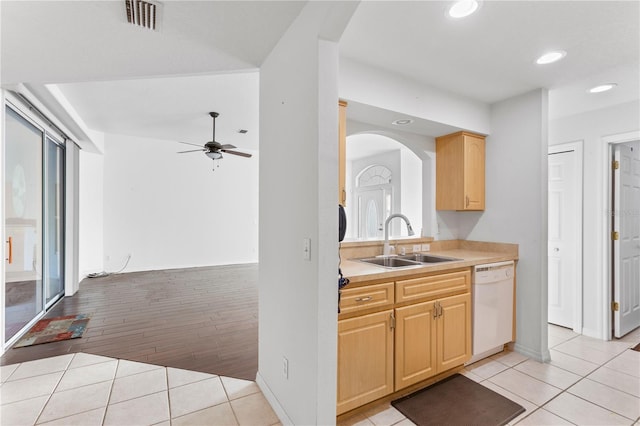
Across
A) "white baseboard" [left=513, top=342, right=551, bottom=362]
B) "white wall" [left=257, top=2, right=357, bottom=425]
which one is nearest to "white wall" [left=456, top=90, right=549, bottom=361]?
"white baseboard" [left=513, top=342, right=551, bottom=362]

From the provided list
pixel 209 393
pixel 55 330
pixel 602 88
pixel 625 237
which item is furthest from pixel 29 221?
pixel 625 237

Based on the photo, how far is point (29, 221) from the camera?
339cm

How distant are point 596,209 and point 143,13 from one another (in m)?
4.50

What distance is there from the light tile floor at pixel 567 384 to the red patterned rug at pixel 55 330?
303 cm

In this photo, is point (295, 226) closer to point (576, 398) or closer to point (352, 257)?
point (352, 257)

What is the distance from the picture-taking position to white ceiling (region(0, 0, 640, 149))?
1752 mm

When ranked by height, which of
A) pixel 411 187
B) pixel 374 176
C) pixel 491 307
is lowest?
pixel 491 307

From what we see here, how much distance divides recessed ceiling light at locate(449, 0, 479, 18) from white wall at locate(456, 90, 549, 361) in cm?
156

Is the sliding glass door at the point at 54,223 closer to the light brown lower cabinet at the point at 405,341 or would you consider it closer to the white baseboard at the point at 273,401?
the white baseboard at the point at 273,401

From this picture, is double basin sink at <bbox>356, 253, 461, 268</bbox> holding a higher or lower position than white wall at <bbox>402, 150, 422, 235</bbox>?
lower

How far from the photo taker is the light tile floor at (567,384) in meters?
1.98

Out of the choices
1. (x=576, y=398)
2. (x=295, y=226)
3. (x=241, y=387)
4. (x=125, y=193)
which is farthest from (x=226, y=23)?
(x=125, y=193)

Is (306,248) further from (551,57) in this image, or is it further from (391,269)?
(551,57)

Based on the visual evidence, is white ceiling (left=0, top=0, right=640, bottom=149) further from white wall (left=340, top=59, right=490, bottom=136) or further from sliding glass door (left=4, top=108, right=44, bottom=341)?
sliding glass door (left=4, top=108, right=44, bottom=341)
